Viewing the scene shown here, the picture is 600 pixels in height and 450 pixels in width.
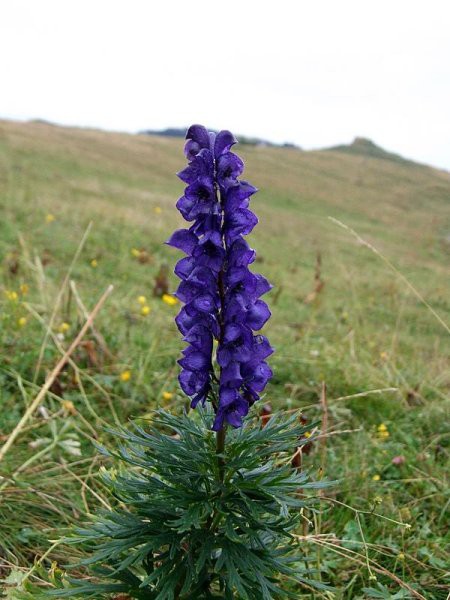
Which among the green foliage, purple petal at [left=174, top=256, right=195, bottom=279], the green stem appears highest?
purple petal at [left=174, top=256, right=195, bottom=279]

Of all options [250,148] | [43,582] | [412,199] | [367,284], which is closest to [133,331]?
[43,582]

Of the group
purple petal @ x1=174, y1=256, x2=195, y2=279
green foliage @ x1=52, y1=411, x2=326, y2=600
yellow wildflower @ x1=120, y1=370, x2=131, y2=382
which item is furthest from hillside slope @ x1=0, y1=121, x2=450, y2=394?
purple petal @ x1=174, y1=256, x2=195, y2=279

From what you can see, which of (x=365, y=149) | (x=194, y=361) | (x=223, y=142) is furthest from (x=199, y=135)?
(x=365, y=149)

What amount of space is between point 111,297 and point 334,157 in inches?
2585

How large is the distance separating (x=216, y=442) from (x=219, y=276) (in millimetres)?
592

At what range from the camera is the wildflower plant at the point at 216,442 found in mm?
1883

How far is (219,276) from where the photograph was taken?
1933 mm

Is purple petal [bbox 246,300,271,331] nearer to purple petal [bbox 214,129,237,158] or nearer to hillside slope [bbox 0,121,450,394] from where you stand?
purple petal [bbox 214,129,237,158]

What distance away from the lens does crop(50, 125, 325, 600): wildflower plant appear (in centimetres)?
188

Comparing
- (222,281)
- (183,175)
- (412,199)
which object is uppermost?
(183,175)

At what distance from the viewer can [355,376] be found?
15.9 feet

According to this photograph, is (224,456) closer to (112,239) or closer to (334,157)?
(112,239)

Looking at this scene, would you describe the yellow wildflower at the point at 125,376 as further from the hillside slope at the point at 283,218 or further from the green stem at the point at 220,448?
the green stem at the point at 220,448

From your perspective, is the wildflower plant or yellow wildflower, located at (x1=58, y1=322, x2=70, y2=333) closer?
the wildflower plant
